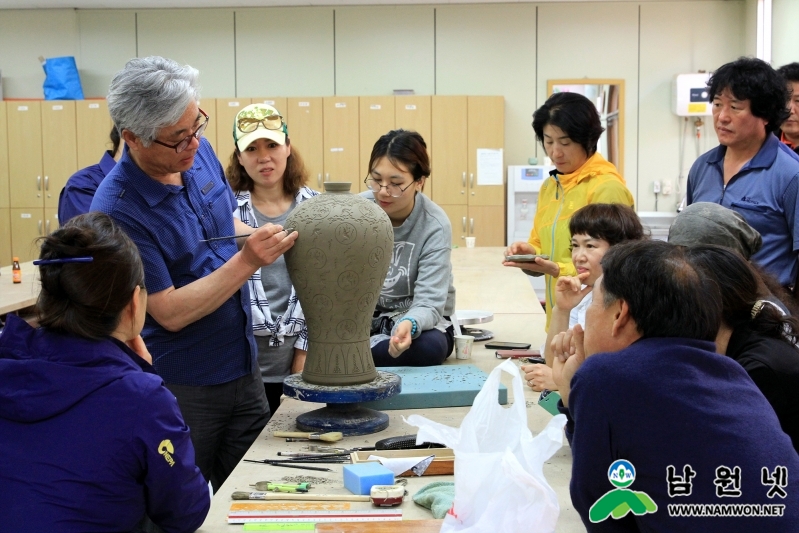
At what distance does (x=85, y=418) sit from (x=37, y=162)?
24.2 feet

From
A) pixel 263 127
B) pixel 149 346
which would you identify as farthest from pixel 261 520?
pixel 263 127

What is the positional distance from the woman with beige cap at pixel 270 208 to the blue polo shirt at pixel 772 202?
152 centimetres

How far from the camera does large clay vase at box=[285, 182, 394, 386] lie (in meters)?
2.12

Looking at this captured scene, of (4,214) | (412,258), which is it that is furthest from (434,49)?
(412,258)

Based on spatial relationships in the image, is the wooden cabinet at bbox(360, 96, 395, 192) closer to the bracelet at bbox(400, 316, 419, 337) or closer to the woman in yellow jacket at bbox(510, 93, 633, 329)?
the woman in yellow jacket at bbox(510, 93, 633, 329)

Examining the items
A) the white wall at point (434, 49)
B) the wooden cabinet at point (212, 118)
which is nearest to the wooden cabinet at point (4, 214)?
the white wall at point (434, 49)

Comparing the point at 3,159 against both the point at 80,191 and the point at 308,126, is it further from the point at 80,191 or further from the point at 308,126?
the point at 80,191

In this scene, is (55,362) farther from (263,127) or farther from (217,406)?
(263,127)

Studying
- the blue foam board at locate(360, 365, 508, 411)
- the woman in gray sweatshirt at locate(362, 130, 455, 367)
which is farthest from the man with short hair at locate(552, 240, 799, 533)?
the woman in gray sweatshirt at locate(362, 130, 455, 367)

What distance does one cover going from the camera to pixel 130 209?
208 cm

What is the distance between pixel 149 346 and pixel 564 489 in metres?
1.15

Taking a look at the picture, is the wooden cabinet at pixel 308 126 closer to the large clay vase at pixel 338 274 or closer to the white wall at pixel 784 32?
the white wall at pixel 784 32

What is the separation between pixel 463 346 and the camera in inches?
117

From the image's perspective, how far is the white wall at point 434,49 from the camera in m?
7.99
